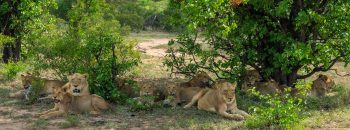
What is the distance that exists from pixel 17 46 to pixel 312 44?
29.8ft

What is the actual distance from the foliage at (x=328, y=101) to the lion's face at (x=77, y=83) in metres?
4.29

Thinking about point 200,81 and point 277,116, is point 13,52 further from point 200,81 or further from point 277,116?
point 277,116

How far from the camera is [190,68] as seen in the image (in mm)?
12500

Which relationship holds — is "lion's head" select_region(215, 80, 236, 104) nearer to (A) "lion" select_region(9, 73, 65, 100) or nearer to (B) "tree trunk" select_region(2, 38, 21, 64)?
(A) "lion" select_region(9, 73, 65, 100)

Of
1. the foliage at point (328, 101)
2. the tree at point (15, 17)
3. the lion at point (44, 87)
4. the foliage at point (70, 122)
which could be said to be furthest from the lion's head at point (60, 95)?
the tree at point (15, 17)

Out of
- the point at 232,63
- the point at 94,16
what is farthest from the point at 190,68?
the point at 94,16

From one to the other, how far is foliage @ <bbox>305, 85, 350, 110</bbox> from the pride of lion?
1.38ft

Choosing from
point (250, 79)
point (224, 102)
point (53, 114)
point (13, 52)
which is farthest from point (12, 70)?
point (224, 102)

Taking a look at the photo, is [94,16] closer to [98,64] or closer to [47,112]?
[98,64]

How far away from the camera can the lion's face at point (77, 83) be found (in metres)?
9.89

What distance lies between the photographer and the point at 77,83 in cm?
991

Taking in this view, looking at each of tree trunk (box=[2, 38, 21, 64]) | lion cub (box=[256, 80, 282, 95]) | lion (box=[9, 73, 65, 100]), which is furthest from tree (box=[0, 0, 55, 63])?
lion cub (box=[256, 80, 282, 95])

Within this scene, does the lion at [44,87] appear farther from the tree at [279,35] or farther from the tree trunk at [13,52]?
the tree trunk at [13,52]

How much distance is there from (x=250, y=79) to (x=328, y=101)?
1964 mm
